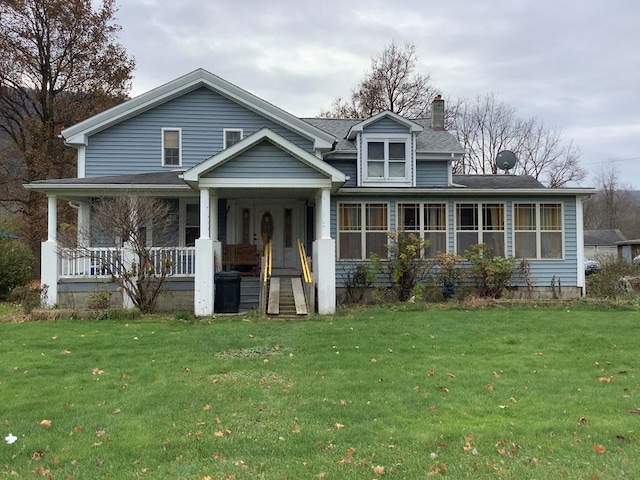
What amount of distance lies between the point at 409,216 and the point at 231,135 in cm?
627

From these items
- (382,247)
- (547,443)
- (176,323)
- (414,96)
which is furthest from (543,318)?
(414,96)

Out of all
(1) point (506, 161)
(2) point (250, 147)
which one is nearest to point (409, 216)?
(2) point (250, 147)

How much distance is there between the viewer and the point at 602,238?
166 ft

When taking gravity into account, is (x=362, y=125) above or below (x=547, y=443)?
above

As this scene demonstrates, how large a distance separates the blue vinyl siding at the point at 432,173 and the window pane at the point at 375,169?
177 centimetres

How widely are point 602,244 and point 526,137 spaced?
673 inches

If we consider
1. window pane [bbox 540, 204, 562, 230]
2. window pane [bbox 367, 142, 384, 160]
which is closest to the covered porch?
window pane [bbox 367, 142, 384, 160]

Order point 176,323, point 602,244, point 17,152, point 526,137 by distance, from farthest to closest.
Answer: point 602,244, point 526,137, point 17,152, point 176,323

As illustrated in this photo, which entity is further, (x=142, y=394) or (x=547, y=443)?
(x=142, y=394)

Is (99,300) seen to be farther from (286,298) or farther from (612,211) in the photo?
(612,211)

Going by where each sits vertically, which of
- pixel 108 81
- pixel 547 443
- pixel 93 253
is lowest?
pixel 547 443

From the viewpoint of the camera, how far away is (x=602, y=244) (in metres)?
49.6

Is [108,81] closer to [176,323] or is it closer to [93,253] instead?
[93,253]

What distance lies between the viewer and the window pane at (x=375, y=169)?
15.8 metres
